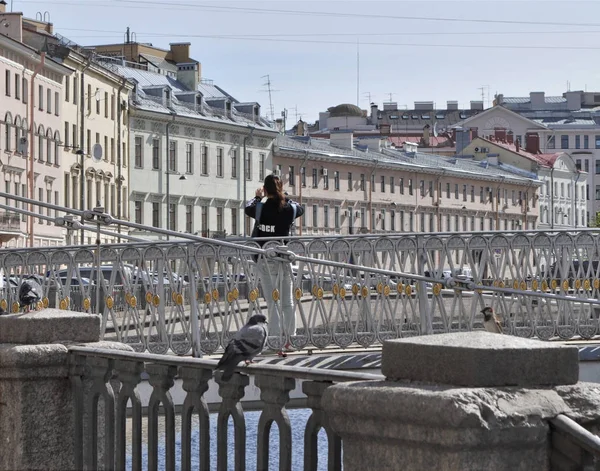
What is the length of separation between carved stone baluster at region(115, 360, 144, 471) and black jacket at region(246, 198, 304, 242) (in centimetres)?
625

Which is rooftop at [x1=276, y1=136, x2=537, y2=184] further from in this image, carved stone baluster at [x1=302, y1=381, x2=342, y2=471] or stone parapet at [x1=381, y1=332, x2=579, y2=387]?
stone parapet at [x1=381, y1=332, x2=579, y2=387]

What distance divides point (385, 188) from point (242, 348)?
86593 mm

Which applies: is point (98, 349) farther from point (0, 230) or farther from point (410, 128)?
point (410, 128)

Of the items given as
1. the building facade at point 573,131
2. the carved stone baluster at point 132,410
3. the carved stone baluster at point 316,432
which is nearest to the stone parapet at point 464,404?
the carved stone baluster at point 316,432

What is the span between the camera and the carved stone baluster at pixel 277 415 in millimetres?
5359

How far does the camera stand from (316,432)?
17.2 ft

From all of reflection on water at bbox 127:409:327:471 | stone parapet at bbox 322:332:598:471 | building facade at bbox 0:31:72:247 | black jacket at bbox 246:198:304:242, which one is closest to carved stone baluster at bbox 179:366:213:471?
stone parapet at bbox 322:332:598:471

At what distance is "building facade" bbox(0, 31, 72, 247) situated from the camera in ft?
184

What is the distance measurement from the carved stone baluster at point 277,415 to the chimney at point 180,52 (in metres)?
82.5

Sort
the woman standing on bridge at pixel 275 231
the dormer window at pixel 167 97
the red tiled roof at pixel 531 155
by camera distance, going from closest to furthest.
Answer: the woman standing on bridge at pixel 275 231
the dormer window at pixel 167 97
the red tiled roof at pixel 531 155

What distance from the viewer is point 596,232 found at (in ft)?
52.1

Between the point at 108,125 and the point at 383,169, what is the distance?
26733 millimetres

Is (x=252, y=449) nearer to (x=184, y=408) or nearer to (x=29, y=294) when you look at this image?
(x=29, y=294)

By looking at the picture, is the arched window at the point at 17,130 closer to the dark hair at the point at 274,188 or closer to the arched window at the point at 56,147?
the arched window at the point at 56,147
